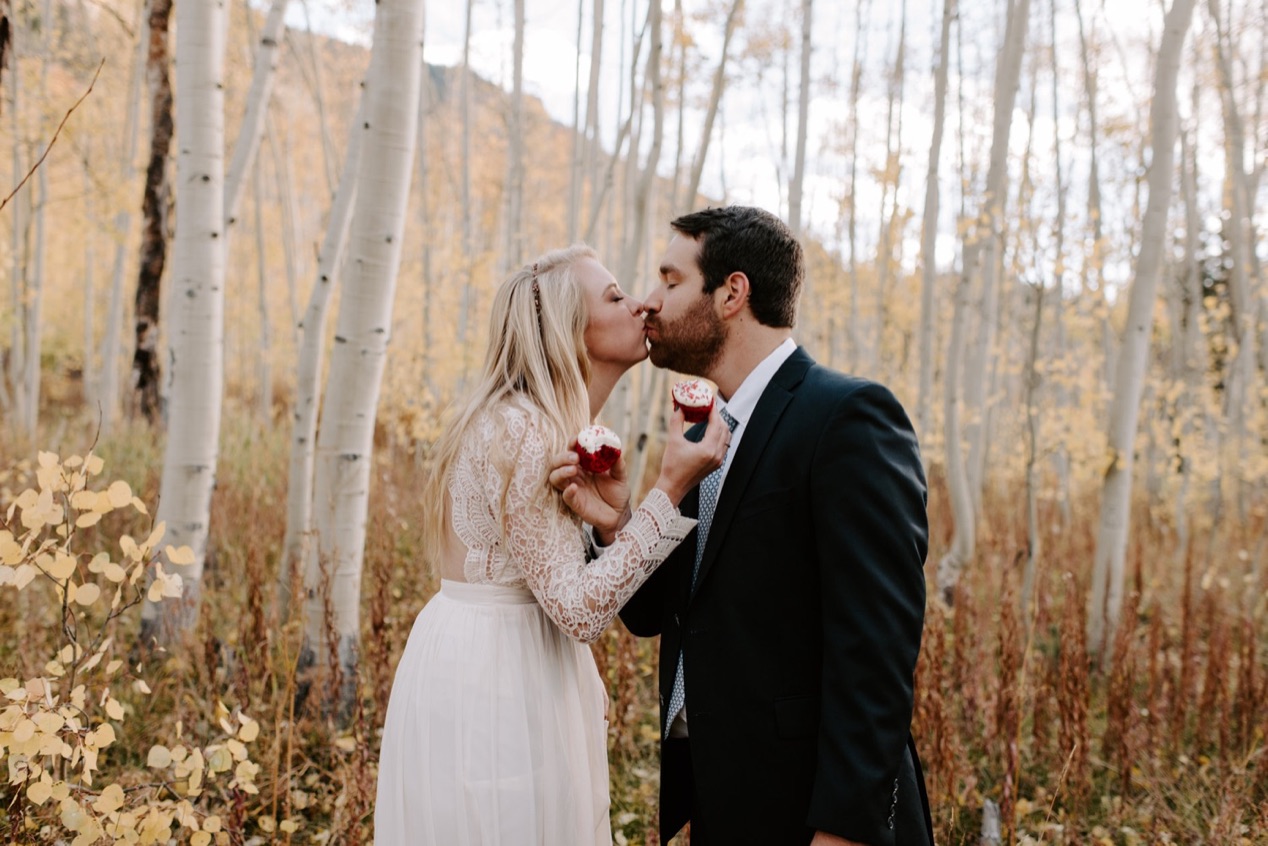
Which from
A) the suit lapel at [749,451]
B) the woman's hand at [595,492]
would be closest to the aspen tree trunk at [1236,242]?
the suit lapel at [749,451]

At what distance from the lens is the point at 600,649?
3.96 meters

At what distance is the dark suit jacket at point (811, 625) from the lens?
4.64 ft

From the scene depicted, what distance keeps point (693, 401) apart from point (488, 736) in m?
0.90

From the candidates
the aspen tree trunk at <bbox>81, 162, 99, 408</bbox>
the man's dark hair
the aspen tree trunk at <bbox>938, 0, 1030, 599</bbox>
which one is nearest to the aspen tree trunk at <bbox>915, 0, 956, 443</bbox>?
the aspen tree trunk at <bbox>938, 0, 1030, 599</bbox>

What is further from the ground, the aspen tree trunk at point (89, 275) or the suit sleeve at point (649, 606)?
the aspen tree trunk at point (89, 275)

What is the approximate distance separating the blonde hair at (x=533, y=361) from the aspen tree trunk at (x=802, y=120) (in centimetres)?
471

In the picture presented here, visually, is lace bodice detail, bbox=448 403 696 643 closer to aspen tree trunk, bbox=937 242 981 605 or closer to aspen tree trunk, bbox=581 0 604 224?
aspen tree trunk, bbox=937 242 981 605

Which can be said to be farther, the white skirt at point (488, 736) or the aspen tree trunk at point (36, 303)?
the aspen tree trunk at point (36, 303)

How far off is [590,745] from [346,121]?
927 inches

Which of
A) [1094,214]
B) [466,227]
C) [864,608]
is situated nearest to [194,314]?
[864,608]

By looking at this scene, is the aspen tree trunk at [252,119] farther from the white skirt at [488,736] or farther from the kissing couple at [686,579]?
the white skirt at [488,736]

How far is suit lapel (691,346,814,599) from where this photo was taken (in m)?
1.63

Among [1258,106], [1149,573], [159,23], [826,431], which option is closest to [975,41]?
[1258,106]

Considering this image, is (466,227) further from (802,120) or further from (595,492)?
(595,492)
